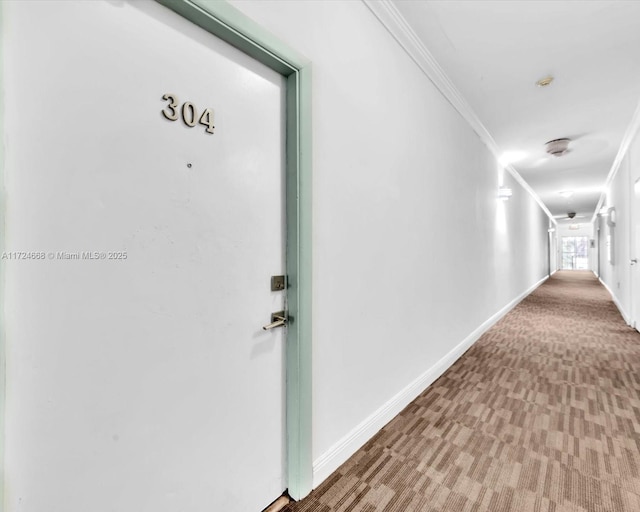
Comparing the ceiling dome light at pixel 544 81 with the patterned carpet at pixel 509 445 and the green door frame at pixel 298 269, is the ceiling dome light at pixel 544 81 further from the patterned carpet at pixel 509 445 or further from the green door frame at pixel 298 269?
the patterned carpet at pixel 509 445

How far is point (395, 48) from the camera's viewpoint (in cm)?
214

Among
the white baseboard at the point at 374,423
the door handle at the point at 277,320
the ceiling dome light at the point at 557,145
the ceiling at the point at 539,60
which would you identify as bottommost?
the white baseboard at the point at 374,423

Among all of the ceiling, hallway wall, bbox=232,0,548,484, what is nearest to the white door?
hallway wall, bbox=232,0,548,484

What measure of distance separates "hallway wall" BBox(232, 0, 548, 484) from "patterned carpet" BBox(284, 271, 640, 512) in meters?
0.15

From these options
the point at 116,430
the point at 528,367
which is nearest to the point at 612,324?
the point at 528,367

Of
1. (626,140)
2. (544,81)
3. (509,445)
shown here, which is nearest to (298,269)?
(509,445)

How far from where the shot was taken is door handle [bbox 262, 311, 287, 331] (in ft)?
4.40

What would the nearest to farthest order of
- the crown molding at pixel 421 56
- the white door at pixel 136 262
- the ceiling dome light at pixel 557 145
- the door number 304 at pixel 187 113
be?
the white door at pixel 136 262
the door number 304 at pixel 187 113
the crown molding at pixel 421 56
the ceiling dome light at pixel 557 145

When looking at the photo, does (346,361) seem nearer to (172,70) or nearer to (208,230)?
(208,230)

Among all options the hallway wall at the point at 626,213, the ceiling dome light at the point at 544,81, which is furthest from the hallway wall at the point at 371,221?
the hallway wall at the point at 626,213

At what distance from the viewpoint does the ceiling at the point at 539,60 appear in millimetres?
2012

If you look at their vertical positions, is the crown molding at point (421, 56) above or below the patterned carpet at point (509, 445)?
above

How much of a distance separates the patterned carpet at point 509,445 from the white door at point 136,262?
0.66m

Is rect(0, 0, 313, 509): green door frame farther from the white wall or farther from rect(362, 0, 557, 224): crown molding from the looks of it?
rect(362, 0, 557, 224): crown molding
